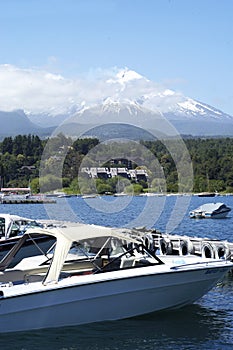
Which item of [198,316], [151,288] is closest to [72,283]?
[151,288]

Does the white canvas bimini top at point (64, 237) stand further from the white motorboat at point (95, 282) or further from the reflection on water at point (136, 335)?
the reflection on water at point (136, 335)

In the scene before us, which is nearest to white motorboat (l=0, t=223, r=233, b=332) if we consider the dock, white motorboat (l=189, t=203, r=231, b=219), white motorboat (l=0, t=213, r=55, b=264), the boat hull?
the boat hull

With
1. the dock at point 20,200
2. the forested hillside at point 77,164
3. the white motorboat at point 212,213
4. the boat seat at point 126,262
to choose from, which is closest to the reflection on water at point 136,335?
the boat seat at point 126,262

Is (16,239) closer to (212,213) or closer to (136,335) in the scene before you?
(136,335)

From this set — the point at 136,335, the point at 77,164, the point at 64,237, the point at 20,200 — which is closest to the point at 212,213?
the point at 77,164

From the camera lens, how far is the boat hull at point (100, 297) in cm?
1484

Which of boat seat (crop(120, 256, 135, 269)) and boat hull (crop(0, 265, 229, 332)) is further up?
boat seat (crop(120, 256, 135, 269))

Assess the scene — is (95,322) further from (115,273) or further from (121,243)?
(121,243)

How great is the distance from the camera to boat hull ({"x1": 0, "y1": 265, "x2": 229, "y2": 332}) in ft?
48.7

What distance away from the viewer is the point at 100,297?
1552cm

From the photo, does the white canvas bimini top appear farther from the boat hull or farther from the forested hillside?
the forested hillside

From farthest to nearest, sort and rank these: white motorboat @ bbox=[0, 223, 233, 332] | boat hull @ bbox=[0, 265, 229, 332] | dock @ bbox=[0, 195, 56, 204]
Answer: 1. dock @ bbox=[0, 195, 56, 204]
2. white motorboat @ bbox=[0, 223, 233, 332]
3. boat hull @ bbox=[0, 265, 229, 332]

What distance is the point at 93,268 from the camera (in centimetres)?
1680

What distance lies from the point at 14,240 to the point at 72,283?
32.8ft
